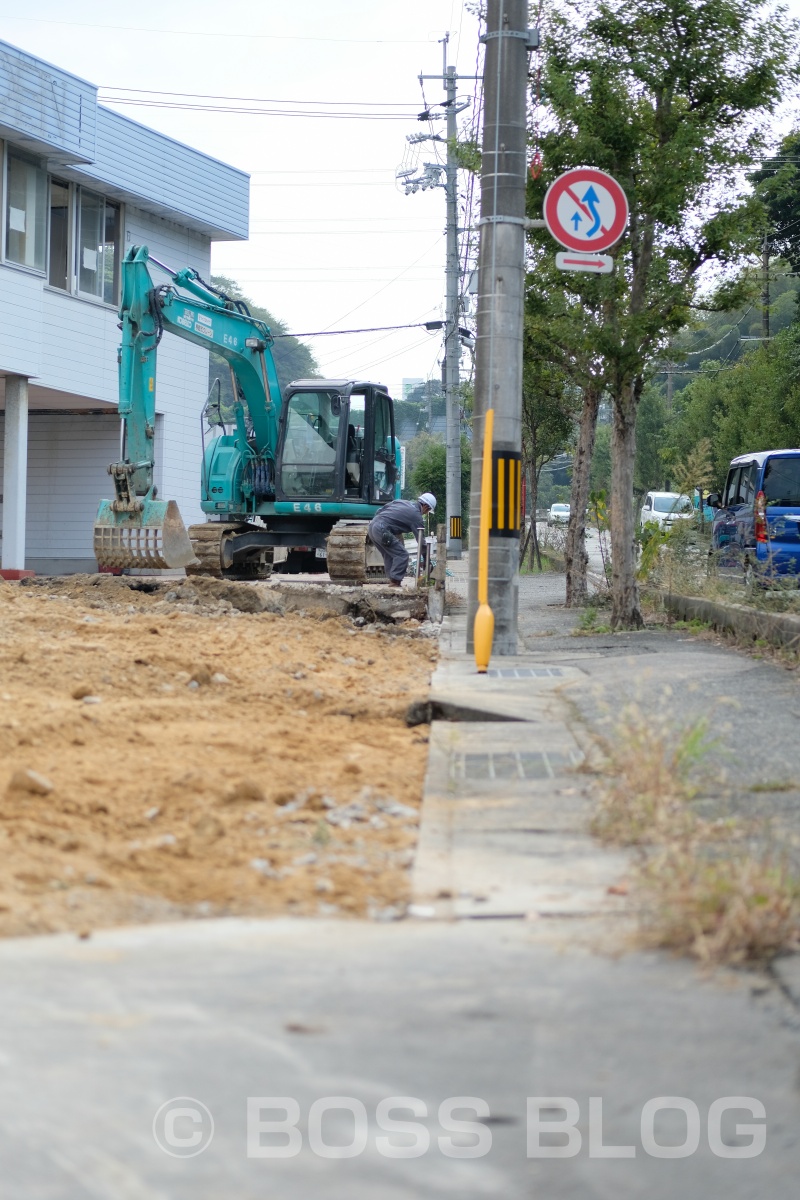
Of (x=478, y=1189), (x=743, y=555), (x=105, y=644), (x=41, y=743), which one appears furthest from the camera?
(x=743, y=555)

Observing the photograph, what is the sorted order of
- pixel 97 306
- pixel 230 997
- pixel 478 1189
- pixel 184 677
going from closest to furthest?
pixel 478 1189, pixel 230 997, pixel 184 677, pixel 97 306

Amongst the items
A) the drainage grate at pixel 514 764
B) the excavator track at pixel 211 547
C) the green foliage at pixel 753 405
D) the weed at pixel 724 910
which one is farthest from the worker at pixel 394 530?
the weed at pixel 724 910

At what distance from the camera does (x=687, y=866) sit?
3967mm

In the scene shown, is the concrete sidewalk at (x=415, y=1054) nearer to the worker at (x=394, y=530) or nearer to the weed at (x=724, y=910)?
the weed at (x=724, y=910)

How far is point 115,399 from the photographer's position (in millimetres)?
27547

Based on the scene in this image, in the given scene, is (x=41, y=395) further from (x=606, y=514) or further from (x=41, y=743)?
(x=41, y=743)

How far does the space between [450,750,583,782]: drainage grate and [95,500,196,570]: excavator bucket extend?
10.8m

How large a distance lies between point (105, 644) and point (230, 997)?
7.39m

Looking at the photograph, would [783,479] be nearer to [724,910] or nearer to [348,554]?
[348,554]

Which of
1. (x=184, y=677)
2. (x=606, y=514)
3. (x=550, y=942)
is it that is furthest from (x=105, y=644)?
(x=606, y=514)

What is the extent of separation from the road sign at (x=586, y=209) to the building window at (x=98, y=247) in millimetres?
18517

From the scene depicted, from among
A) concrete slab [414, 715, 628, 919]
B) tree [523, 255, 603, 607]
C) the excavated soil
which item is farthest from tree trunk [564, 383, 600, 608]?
concrete slab [414, 715, 628, 919]

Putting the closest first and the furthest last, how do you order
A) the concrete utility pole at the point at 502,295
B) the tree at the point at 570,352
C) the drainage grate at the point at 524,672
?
the drainage grate at the point at 524,672 → the concrete utility pole at the point at 502,295 → the tree at the point at 570,352

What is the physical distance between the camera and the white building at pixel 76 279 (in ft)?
80.3
